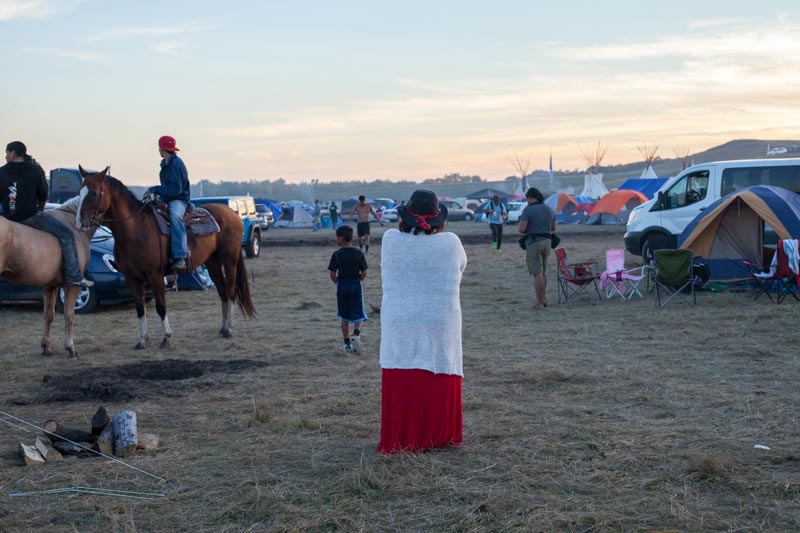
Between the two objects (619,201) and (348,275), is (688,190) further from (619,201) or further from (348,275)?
(619,201)

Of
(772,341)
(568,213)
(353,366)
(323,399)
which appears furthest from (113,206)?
(568,213)

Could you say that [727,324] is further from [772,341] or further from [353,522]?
[353,522]

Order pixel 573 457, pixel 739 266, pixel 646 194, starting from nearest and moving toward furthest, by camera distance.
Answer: pixel 573 457 < pixel 739 266 < pixel 646 194

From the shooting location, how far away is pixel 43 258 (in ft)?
31.6

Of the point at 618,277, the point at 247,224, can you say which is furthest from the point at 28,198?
the point at 247,224

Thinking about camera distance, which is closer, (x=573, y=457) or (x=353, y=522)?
(x=353, y=522)

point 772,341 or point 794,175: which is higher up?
point 794,175

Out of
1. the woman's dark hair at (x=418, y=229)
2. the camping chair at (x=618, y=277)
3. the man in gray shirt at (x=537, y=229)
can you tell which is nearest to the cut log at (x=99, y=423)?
the woman's dark hair at (x=418, y=229)

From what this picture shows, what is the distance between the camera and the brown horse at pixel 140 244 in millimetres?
9891

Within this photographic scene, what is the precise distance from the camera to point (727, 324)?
1130cm

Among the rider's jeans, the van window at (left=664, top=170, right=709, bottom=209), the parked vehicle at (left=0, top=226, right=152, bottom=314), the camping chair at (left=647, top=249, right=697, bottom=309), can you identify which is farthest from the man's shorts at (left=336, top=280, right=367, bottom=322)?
the van window at (left=664, top=170, right=709, bottom=209)

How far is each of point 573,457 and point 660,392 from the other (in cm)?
215

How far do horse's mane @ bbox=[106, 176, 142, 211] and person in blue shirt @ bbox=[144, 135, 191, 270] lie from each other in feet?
Result: 0.68

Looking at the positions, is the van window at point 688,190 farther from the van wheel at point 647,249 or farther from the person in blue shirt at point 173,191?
the person in blue shirt at point 173,191
